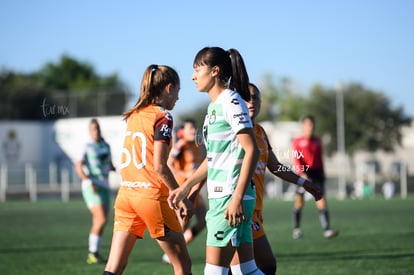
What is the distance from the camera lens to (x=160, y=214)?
6.28m

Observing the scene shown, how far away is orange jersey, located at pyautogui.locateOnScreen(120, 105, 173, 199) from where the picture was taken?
248 inches

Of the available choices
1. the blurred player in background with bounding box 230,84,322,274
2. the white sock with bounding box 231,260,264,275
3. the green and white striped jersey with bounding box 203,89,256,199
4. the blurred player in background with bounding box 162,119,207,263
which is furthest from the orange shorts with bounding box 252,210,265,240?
the blurred player in background with bounding box 162,119,207,263

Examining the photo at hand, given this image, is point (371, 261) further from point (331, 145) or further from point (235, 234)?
point (331, 145)

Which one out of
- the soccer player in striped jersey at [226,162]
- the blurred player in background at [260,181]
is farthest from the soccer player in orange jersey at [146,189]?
the blurred player in background at [260,181]

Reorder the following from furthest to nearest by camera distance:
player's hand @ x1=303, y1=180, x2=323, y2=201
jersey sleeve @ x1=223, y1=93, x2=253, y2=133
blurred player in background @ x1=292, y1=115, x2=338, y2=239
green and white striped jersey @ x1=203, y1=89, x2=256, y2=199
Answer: blurred player in background @ x1=292, y1=115, x2=338, y2=239
player's hand @ x1=303, y1=180, x2=323, y2=201
green and white striped jersey @ x1=203, y1=89, x2=256, y2=199
jersey sleeve @ x1=223, y1=93, x2=253, y2=133

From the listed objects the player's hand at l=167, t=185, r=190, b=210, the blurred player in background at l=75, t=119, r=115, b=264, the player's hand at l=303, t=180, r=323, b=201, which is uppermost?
the player's hand at l=167, t=185, r=190, b=210

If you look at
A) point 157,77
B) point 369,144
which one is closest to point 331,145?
point 369,144

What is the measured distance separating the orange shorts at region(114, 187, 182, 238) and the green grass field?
3781 millimetres

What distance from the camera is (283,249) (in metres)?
13.0

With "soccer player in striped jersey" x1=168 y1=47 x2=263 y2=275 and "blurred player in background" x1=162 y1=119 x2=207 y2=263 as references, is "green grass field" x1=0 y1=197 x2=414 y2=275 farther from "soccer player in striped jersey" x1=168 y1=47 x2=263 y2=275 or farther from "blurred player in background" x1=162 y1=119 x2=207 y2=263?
"soccer player in striped jersey" x1=168 y1=47 x2=263 y2=275

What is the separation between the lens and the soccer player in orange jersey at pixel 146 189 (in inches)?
247

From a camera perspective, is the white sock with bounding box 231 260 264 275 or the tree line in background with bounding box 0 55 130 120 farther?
the tree line in background with bounding box 0 55 130 120

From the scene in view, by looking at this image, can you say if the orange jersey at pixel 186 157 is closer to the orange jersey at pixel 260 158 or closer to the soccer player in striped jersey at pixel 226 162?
the orange jersey at pixel 260 158

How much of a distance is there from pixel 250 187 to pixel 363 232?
11094 mm
